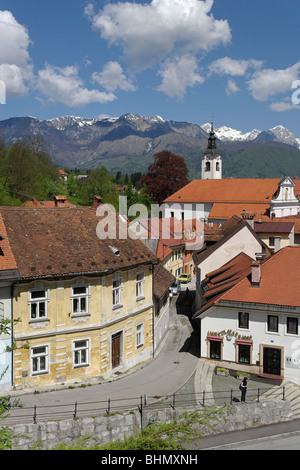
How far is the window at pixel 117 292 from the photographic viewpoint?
26.3 metres

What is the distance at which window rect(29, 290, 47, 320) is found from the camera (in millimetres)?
23109

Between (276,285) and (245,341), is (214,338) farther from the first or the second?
(276,285)

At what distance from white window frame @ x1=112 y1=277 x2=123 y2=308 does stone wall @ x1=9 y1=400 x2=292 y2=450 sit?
7.49 metres

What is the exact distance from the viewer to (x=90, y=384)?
2427cm

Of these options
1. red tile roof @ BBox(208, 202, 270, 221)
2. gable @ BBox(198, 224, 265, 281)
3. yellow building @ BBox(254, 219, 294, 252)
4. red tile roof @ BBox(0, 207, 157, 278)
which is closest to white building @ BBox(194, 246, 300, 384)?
gable @ BBox(198, 224, 265, 281)

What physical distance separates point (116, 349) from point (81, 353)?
2.72m

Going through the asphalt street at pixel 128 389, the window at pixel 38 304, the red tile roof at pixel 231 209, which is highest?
the red tile roof at pixel 231 209

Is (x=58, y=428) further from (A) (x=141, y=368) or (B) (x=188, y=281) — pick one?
(B) (x=188, y=281)

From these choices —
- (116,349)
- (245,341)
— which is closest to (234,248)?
(245,341)

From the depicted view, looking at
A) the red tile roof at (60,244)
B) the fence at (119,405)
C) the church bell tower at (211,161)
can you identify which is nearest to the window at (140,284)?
the red tile roof at (60,244)

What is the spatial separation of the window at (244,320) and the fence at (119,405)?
4.20 m

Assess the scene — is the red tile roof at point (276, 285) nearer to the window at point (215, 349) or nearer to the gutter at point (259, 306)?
the gutter at point (259, 306)

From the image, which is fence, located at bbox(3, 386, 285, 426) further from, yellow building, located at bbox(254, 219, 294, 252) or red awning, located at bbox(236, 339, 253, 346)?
yellow building, located at bbox(254, 219, 294, 252)

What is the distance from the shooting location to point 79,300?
2439 cm
